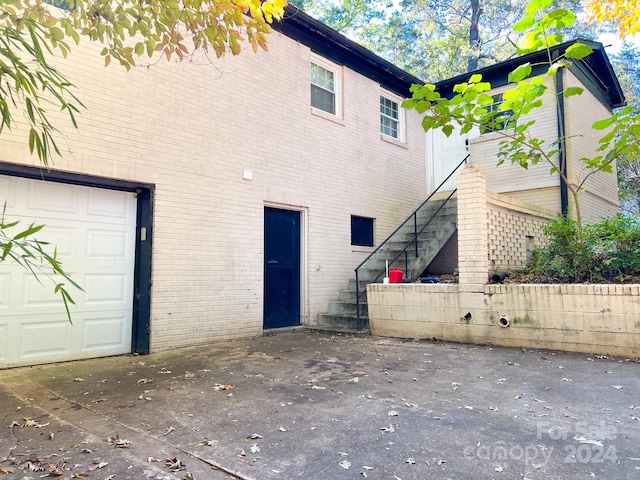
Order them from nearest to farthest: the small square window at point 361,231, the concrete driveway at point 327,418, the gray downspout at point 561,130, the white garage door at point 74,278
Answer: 1. the concrete driveway at point 327,418
2. the white garage door at point 74,278
3. the small square window at point 361,231
4. the gray downspout at point 561,130

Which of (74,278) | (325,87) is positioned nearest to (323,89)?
(325,87)

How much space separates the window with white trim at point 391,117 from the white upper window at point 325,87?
1648 mm

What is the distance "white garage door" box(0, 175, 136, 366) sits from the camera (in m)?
4.97

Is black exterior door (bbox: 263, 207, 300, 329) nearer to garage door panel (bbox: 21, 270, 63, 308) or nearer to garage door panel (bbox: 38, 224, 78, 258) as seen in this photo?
garage door panel (bbox: 38, 224, 78, 258)

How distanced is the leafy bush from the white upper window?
16.6ft

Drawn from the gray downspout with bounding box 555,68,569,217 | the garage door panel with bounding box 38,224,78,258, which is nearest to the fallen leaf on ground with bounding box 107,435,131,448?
the garage door panel with bounding box 38,224,78,258

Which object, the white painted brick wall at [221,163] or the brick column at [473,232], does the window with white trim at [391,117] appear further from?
the brick column at [473,232]

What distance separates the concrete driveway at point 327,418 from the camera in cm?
248

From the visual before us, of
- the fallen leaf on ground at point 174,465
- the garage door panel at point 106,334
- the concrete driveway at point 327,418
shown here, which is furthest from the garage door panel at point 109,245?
the fallen leaf on ground at point 174,465

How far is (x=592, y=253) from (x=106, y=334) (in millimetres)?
6784

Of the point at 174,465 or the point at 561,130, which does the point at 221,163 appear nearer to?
the point at 174,465

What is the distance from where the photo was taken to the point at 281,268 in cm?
784

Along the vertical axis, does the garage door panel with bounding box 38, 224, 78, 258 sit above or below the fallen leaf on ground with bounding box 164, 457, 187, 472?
above

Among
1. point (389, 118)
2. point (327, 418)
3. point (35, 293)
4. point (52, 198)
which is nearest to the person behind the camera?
point (327, 418)
